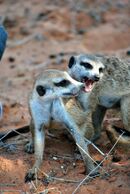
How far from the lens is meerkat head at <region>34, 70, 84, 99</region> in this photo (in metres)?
5.43

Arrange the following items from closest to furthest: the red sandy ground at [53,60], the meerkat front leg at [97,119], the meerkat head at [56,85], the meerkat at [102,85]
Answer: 1. the red sandy ground at [53,60]
2. the meerkat head at [56,85]
3. the meerkat at [102,85]
4. the meerkat front leg at [97,119]

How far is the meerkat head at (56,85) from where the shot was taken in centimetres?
543

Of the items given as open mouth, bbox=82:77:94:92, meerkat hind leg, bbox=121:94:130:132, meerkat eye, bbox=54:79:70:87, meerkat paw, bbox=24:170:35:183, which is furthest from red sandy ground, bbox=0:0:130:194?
meerkat eye, bbox=54:79:70:87

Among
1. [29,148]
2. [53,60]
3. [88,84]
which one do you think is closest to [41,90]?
[88,84]

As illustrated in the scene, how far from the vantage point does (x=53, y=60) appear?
9586 millimetres

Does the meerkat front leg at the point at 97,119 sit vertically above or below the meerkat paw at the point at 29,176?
below

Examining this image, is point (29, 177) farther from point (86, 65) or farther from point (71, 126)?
point (86, 65)

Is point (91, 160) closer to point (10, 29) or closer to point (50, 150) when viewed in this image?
point (50, 150)

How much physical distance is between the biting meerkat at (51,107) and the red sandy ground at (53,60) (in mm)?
173

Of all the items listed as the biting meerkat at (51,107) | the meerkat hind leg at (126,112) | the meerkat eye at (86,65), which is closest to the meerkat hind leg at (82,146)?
the biting meerkat at (51,107)

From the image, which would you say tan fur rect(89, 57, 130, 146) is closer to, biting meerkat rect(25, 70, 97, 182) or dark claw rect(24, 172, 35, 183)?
biting meerkat rect(25, 70, 97, 182)

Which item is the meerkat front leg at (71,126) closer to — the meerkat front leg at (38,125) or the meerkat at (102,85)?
the meerkat front leg at (38,125)

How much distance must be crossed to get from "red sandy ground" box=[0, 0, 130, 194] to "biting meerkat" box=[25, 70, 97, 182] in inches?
6.8

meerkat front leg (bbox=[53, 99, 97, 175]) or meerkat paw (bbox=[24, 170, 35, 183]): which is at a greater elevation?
meerkat front leg (bbox=[53, 99, 97, 175])
